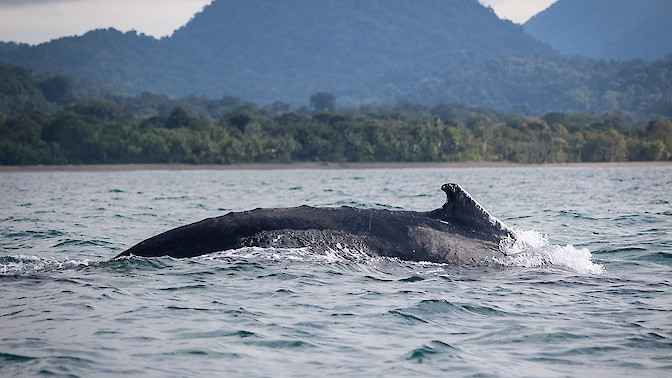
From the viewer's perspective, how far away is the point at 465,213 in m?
10.9

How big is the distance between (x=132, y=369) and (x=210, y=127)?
119546 mm

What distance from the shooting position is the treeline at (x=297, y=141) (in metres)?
108

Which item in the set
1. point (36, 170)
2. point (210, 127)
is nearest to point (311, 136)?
point (210, 127)

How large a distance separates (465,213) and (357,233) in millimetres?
1527

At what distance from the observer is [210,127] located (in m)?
124

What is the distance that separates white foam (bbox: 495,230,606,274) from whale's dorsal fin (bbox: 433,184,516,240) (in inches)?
14.0

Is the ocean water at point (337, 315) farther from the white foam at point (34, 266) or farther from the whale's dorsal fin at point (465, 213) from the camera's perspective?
the whale's dorsal fin at point (465, 213)

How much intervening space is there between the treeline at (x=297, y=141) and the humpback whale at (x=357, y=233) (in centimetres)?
9960

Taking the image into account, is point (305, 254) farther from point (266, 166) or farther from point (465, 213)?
point (266, 166)

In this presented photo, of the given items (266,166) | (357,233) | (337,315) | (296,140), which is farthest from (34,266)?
(296,140)

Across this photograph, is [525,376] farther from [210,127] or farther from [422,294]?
[210,127]

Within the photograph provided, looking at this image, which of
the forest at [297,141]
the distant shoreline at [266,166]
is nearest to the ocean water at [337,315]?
the distant shoreline at [266,166]

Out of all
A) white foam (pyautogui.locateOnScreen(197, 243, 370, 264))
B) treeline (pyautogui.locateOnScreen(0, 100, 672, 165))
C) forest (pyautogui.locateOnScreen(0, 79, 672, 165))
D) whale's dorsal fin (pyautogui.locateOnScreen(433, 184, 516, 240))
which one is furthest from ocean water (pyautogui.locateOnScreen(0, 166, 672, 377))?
treeline (pyautogui.locateOnScreen(0, 100, 672, 165))

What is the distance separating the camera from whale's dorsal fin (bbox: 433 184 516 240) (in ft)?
35.3
